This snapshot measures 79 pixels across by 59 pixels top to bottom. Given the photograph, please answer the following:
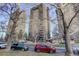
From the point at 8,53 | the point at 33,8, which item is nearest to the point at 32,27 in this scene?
the point at 33,8

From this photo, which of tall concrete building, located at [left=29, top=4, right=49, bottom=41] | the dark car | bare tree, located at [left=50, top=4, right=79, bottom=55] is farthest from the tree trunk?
the dark car

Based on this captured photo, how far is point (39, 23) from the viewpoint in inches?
57.9

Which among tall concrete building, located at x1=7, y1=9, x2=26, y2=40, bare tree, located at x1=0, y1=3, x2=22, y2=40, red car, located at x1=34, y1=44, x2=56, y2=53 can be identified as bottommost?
red car, located at x1=34, y1=44, x2=56, y2=53

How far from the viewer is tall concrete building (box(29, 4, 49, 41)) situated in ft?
4.78

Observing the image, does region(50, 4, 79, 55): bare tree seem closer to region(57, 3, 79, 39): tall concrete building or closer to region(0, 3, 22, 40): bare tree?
region(57, 3, 79, 39): tall concrete building

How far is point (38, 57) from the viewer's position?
56.2 inches

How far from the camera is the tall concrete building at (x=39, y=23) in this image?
1456 mm

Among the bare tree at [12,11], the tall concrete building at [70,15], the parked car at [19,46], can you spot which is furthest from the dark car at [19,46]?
the tall concrete building at [70,15]

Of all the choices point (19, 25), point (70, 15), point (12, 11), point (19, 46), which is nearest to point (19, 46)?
point (19, 46)

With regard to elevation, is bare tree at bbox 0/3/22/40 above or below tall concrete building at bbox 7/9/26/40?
above

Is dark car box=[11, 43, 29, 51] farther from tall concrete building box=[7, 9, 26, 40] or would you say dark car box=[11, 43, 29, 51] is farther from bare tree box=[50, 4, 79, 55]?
bare tree box=[50, 4, 79, 55]

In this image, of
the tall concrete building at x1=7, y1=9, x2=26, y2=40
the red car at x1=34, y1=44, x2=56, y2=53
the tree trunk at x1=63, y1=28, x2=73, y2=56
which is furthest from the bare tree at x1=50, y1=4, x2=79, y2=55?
the tall concrete building at x1=7, y1=9, x2=26, y2=40

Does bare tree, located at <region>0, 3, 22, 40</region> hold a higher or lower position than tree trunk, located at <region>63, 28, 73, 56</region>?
higher

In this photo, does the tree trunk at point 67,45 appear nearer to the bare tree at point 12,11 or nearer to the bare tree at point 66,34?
the bare tree at point 66,34
